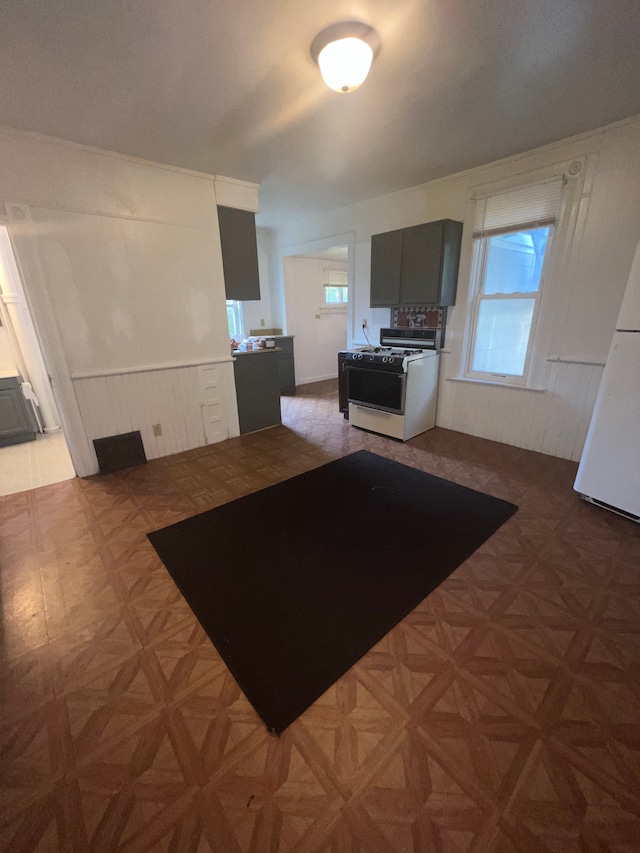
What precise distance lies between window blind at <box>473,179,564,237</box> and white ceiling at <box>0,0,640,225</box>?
0.35 meters

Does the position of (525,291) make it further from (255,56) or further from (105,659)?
(105,659)

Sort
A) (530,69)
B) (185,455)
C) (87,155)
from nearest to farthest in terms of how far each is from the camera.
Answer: (530,69)
(87,155)
(185,455)

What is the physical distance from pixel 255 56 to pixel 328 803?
3202 mm

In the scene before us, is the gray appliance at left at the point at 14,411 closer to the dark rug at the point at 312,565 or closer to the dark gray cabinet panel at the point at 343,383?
the dark rug at the point at 312,565

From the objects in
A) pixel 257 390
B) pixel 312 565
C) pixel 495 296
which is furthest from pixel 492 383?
pixel 312 565

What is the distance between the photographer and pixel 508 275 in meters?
3.38

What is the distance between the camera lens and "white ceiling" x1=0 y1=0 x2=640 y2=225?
5.01ft

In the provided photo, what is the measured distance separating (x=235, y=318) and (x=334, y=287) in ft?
7.07

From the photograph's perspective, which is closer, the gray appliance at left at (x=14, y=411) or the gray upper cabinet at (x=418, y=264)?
the gray upper cabinet at (x=418, y=264)

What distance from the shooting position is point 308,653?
1.48m

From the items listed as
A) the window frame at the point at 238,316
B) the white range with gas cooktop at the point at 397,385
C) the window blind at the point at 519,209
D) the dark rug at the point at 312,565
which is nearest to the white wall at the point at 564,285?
the window blind at the point at 519,209

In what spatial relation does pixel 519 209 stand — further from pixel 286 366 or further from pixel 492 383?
pixel 286 366

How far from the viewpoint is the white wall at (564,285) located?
2.61m

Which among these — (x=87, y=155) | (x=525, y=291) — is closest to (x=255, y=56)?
(x=87, y=155)
